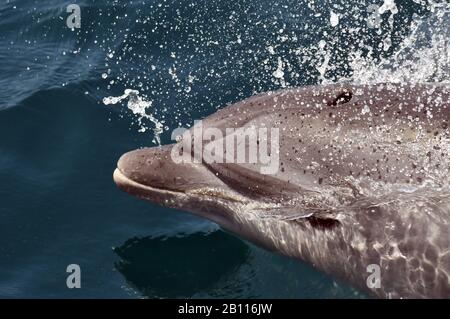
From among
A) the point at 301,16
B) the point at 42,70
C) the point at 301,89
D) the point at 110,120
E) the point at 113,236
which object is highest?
the point at 301,16

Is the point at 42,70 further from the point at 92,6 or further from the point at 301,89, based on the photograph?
the point at 301,89

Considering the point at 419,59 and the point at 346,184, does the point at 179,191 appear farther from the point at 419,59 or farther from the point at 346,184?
the point at 419,59

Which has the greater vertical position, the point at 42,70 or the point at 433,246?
the point at 42,70

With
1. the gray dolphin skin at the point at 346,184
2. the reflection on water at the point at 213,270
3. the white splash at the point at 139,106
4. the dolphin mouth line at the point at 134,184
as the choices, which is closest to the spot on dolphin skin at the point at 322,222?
the gray dolphin skin at the point at 346,184

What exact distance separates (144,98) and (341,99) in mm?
4839

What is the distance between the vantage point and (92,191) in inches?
401

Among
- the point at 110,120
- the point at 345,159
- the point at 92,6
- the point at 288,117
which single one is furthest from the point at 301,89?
the point at 92,6

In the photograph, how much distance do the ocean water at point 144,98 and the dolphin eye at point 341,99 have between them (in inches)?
71.3

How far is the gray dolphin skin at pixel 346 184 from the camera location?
714 cm

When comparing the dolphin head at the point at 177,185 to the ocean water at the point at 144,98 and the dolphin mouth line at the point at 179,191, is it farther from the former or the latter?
the ocean water at the point at 144,98

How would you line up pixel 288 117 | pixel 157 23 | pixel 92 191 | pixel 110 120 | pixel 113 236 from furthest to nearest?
pixel 157 23
pixel 110 120
pixel 92 191
pixel 113 236
pixel 288 117

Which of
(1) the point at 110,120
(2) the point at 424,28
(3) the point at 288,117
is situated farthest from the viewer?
(2) the point at 424,28

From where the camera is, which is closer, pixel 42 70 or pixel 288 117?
pixel 288 117

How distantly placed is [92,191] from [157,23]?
4.69 m
